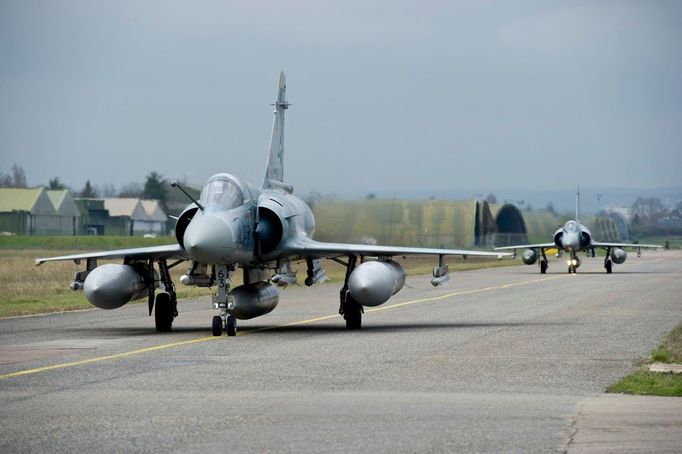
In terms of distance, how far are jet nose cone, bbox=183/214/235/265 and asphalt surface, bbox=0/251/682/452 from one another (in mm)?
1351

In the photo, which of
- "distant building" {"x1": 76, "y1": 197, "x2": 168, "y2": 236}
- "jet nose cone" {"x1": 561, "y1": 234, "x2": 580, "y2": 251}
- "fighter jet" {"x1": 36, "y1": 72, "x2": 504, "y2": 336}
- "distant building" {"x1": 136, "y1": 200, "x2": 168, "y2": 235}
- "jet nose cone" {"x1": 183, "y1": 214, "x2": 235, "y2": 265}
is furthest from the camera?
"distant building" {"x1": 136, "y1": 200, "x2": 168, "y2": 235}

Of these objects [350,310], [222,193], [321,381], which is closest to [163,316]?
[222,193]

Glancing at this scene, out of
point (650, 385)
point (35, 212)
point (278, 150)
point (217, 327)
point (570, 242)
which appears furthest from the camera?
point (35, 212)

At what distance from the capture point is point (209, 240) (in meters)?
20.4

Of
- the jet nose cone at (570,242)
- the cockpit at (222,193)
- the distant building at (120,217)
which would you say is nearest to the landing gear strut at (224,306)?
the cockpit at (222,193)

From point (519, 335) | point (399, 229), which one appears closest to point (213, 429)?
point (519, 335)

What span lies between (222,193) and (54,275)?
26.3 meters

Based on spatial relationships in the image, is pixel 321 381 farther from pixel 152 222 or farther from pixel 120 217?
pixel 152 222

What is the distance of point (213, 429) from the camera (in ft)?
35.2

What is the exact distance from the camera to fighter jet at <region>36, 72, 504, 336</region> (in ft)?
69.4

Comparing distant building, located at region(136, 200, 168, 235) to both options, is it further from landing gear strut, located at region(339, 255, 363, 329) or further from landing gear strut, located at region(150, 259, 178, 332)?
landing gear strut, located at region(339, 255, 363, 329)

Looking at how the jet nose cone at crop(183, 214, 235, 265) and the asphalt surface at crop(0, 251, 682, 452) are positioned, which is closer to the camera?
the asphalt surface at crop(0, 251, 682, 452)

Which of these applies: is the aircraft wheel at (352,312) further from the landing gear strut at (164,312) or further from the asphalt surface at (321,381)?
the landing gear strut at (164,312)

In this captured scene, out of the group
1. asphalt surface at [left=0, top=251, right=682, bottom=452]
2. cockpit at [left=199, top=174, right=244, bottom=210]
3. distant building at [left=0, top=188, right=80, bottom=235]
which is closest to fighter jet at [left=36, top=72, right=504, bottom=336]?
cockpit at [left=199, top=174, right=244, bottom=210]
